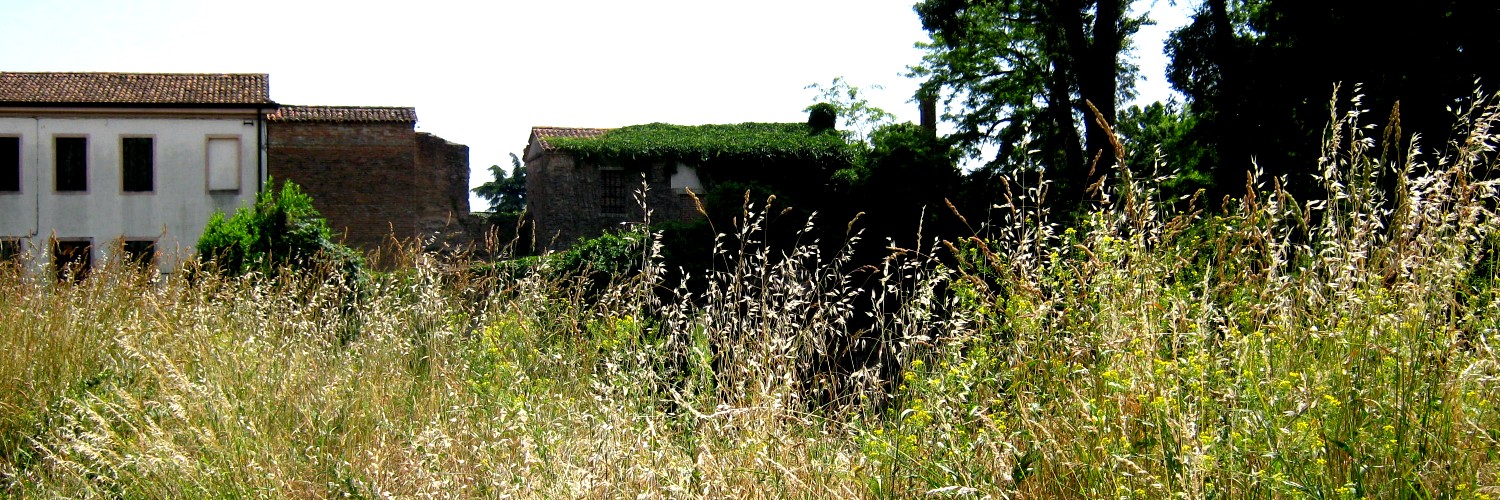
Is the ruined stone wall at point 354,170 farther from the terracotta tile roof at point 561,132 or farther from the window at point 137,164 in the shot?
the terracotta tile roof at point 561,132

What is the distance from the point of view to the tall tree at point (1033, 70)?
56.9 ft

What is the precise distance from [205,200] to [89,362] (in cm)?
2163

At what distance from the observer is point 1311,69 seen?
42.2ft

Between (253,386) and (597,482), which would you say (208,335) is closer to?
(253,386)

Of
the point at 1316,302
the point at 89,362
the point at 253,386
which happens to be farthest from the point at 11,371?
the point at 1316,302

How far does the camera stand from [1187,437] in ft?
6.95

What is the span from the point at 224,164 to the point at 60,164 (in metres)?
3.31

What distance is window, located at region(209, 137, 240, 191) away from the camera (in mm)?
24297

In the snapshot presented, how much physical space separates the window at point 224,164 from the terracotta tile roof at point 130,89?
913 mm

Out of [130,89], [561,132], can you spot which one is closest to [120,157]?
[130,89]

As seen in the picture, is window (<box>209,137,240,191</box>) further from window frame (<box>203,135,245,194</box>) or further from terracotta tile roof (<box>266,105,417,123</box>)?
terracotta tile roof (<box>266,105,417,123</box>)

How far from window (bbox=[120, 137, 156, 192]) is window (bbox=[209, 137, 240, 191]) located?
1161 mm

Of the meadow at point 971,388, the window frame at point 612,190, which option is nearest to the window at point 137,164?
the window frame at point 612,190

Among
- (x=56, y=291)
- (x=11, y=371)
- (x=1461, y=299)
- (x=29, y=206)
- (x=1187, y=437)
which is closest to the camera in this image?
(x=1187, y=437)
